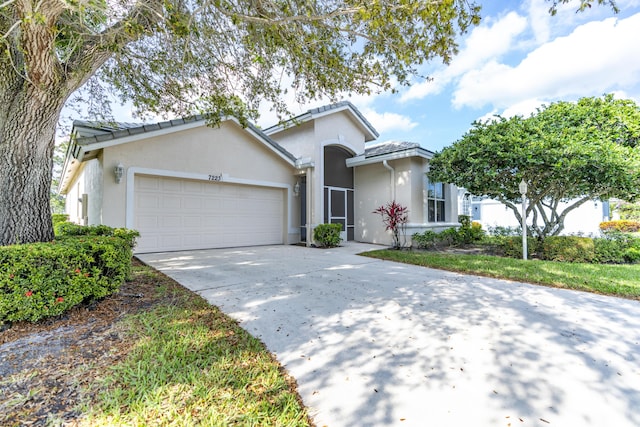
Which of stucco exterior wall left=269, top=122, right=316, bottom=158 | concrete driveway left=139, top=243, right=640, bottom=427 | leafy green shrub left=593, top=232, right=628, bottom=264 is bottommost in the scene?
concrete driveway left=139, top=243, right=640, bottom=427

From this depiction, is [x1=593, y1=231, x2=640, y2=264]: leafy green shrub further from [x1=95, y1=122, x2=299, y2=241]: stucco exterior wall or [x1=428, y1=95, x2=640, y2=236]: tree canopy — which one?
[x1=95, y1=122, x2=299, y2=241]: stucco exterior wall

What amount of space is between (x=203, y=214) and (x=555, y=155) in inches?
419

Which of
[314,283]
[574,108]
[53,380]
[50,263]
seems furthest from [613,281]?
[50,263]

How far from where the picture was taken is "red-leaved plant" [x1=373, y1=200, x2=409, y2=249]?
10.6 meters

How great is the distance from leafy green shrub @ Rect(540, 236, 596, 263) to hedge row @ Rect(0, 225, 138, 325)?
1048 cm

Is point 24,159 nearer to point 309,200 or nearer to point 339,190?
point 309,200

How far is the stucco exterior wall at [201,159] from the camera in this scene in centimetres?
→ 788

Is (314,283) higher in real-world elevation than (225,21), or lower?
lower

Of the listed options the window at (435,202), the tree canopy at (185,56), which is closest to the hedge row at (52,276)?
the tree canopy at (185,56)

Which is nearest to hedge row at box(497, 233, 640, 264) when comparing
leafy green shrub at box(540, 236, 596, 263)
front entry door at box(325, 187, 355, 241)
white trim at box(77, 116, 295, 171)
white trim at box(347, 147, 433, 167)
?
leafy green shrub at box(540, 236, 596, 263)

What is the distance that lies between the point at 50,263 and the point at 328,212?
9.48 meters

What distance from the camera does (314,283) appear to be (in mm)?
5438

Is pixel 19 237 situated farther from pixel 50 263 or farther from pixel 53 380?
pixel 53 380

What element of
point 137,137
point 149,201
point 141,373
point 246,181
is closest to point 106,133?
point 137,137
